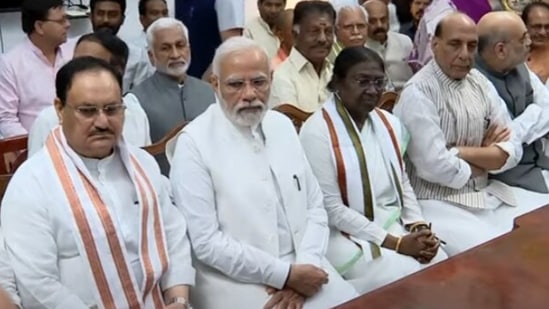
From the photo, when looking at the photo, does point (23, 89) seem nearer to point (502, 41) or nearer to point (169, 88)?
point (169, 88)

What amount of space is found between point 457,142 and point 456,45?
0.35 m

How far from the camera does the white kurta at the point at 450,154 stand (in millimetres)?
2723

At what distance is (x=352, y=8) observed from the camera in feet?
12.3

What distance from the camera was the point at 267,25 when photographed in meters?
4.16

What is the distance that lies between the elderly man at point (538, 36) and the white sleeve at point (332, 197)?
1587 millimetres

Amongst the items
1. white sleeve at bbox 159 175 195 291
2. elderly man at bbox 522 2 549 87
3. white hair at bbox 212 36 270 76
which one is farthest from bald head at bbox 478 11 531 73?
white sleeve at bbox 159 175 195 291

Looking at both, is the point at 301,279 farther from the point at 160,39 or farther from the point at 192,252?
the point at 160,39

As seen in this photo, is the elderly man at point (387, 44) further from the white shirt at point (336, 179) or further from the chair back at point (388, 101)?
the white shirt at point (336, 179)

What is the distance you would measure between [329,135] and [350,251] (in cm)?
38

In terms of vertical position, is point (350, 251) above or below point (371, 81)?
below

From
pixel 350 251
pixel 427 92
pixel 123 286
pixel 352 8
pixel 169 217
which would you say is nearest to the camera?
pixel 123 286

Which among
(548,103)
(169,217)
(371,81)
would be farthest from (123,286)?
(548,103)

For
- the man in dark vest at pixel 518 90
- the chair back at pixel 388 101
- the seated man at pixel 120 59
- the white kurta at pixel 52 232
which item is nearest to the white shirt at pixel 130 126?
the seated man at pixel 120 59

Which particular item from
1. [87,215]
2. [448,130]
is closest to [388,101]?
[448,130]
